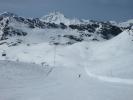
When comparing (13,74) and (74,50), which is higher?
(74,50)

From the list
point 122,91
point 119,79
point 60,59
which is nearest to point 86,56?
point 60,59

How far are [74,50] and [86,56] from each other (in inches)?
535

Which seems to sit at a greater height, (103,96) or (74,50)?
(74,50)

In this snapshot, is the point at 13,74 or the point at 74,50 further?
the point at 74,50

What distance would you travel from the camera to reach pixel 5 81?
2986 cm

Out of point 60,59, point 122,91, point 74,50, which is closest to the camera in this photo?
point 122,91

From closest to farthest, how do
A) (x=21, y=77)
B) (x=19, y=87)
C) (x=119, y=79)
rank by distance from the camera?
(x=19, y=87)
(x=119, y=79)
(x=21, y=77)

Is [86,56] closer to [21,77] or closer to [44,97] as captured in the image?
[21,77]

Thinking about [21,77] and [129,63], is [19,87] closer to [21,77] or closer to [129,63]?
[21,77]

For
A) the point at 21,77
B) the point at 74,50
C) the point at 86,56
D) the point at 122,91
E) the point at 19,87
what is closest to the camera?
the point at 122,91

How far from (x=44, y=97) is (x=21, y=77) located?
13.1m

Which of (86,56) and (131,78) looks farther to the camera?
(86,56)

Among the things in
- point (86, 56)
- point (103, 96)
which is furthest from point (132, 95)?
point (86, 56)

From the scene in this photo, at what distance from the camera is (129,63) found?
36.8 m
